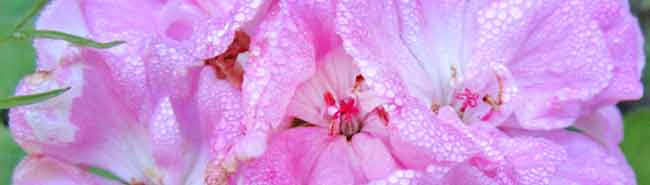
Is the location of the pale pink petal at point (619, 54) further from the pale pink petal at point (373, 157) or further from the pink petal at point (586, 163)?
the pale pink petal at point (373, 157)

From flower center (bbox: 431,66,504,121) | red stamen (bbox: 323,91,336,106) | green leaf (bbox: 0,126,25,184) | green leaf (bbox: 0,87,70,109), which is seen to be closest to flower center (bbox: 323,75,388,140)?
red stamen (bbox: 323,91,336,106)

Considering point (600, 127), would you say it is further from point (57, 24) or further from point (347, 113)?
point (57, 24)

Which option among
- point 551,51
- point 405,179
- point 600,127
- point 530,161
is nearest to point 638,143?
point 600,127

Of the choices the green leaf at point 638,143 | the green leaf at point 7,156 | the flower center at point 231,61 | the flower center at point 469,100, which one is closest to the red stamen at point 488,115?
the flower center at point 469,100

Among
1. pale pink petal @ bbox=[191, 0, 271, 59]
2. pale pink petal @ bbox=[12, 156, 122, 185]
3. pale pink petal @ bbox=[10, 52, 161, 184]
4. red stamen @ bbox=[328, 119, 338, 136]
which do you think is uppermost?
pale pink petal @ bbox=[191, 0, 271, 59]

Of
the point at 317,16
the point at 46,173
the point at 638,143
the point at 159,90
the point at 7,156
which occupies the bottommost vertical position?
the point at 7,156

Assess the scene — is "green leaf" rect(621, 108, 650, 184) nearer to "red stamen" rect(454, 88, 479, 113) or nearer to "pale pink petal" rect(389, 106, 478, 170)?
"red stamen" rect(454, 88, 479, 113)

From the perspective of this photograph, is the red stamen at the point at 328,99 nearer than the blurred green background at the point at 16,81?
Yes
